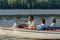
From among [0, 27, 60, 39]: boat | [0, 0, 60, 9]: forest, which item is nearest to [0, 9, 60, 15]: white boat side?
[0, 0, 60, 9]: forest

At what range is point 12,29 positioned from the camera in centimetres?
543

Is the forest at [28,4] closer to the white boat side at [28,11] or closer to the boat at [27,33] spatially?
the white boat side at [28,11]

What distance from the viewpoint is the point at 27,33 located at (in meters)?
5.31

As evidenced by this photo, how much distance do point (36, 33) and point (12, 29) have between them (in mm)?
540

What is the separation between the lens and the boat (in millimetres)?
5188

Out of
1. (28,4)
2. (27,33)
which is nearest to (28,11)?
(28,4)

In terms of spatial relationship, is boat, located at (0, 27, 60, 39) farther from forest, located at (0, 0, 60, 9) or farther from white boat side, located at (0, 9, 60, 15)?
white boat side, located at (0, 9, 60, 15)

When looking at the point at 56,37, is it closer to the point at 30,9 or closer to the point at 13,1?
the point at 13,1

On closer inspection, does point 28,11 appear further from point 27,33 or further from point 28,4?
point 27,33

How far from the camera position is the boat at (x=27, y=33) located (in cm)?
519

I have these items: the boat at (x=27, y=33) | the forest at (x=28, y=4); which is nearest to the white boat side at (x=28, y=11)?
the forest at (x=28, y=4)

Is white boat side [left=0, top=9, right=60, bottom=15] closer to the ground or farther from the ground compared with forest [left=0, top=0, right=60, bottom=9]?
closer to the ground

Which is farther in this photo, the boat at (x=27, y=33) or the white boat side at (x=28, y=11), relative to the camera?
the white boat side at (x=28, y=11)

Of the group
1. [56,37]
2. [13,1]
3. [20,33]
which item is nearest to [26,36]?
[20,33]
